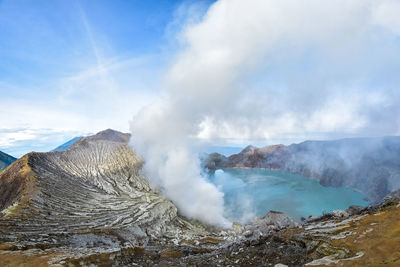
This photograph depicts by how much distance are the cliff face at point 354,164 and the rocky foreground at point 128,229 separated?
235 ft

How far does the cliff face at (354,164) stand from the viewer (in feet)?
314

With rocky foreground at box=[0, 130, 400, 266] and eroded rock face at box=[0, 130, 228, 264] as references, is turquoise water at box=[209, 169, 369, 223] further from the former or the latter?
eroded rock face at box=[0, 130, 228, 264]

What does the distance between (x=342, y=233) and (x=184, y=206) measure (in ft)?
214

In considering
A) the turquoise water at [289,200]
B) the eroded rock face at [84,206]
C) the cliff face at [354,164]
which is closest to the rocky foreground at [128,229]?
the eroded rock face at [84,206]

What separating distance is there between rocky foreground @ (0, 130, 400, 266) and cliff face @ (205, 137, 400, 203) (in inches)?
2821

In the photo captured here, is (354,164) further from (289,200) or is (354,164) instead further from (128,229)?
(128,229)

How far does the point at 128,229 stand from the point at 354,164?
13656 cm

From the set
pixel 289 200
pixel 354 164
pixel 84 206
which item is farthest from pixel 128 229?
pixel 354 164

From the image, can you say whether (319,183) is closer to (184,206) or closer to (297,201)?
(297,201)

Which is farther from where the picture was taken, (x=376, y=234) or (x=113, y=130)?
(x=113, y=130)

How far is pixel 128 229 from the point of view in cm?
3753

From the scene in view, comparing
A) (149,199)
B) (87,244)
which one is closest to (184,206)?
(149,199)

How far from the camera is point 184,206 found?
72500 millimetres

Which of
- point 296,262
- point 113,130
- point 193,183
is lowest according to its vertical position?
point 193,183
